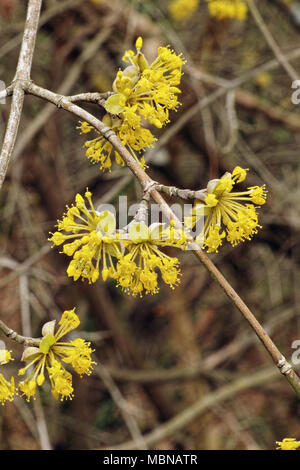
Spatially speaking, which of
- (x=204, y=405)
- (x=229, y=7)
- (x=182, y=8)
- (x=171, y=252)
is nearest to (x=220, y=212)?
(x=204, y=405)

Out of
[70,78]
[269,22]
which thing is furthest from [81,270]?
[269,22]

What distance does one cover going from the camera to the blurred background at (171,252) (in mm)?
3295

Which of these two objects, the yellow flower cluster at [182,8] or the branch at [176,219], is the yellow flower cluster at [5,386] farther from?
the yellow flower cluster at [182,8]

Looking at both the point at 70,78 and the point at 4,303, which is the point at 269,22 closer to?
the point at 70,78

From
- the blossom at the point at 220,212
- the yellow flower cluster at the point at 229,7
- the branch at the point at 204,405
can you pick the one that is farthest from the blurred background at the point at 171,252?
the blossom at the point at 220,212

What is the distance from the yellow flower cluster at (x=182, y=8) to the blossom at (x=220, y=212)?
2589 mm

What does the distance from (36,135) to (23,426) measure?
187 centimetres

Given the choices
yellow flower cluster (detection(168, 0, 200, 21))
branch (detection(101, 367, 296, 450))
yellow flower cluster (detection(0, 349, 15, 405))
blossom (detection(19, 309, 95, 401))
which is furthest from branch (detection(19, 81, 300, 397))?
yellow flower cluster (detection(168, 0, 200, 21))

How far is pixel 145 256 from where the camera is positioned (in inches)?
51.1

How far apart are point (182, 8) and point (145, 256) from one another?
9.11ft

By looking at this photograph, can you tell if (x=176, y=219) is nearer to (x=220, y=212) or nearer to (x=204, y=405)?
(x=220, y=212)

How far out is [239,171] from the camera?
1.34 m

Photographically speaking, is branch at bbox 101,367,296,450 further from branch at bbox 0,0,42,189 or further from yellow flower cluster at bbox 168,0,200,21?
yellow flower cluster at bbox 168,0,200,21

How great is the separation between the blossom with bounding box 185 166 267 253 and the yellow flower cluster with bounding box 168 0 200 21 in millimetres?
2589
